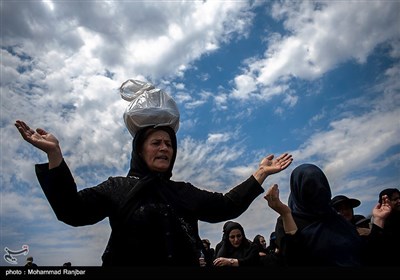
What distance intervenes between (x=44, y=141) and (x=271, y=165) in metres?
1.88

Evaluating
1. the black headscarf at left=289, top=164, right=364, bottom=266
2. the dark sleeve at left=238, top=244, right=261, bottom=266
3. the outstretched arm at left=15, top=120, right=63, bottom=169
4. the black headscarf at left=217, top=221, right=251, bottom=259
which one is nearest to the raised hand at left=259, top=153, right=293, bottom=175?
the black headscarf at left=289, top=164, right=364, bottom=266

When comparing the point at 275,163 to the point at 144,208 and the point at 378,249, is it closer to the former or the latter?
the point at 144,208

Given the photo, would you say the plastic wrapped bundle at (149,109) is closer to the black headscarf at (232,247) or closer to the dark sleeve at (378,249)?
the dark sleeve at (378,249)

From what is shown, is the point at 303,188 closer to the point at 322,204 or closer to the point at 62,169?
the point at 322,204

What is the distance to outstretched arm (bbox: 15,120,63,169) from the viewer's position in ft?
8.53

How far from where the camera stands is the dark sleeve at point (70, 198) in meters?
2.56

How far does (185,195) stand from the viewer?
10.00 ft

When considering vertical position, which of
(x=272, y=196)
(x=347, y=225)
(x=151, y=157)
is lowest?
(x=347, y=225)

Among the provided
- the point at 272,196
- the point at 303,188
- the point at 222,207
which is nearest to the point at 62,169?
the point at 222,207

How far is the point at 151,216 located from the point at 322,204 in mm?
1801

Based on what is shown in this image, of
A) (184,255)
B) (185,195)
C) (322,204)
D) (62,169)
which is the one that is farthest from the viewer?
(322,204)

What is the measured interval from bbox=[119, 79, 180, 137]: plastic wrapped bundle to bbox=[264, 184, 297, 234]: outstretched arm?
1.02m

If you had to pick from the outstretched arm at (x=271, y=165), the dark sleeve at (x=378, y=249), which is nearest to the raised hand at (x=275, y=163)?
the outstretched arm at (x=271, y=165)

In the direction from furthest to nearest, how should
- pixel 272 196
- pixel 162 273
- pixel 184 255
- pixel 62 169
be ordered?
pixel 272 196 → pixel 184 255 → pixel 62 169 → pixel 162 273
